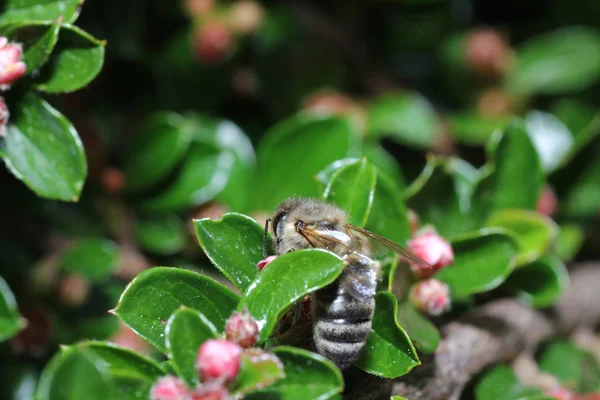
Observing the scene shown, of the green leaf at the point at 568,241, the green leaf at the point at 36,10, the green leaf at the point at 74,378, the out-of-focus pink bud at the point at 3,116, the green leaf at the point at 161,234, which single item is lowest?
the green leaf at the point at 568,241

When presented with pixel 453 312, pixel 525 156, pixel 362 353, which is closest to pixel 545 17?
pixel 525 156

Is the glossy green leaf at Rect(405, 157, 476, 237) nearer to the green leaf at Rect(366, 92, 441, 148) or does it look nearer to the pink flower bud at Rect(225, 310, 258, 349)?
the green leaf at Rect(366, 92, 441, 148)

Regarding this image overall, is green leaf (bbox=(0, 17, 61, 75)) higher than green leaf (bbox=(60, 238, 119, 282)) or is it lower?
higher

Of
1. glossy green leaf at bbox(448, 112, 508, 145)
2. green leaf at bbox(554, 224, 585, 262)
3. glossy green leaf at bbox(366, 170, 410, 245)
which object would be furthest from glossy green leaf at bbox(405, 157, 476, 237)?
glossy green leaf at bbox(448, 112, 508, 145)

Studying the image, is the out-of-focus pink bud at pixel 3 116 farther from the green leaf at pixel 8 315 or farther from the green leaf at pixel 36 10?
the green leaf at pixel 8 315

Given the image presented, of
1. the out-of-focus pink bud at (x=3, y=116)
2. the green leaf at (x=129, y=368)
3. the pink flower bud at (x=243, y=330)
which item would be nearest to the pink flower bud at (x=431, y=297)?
the pink flower bud at (x=243, y=330)

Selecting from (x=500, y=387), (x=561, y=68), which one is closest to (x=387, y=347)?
(x=500, y=387)
